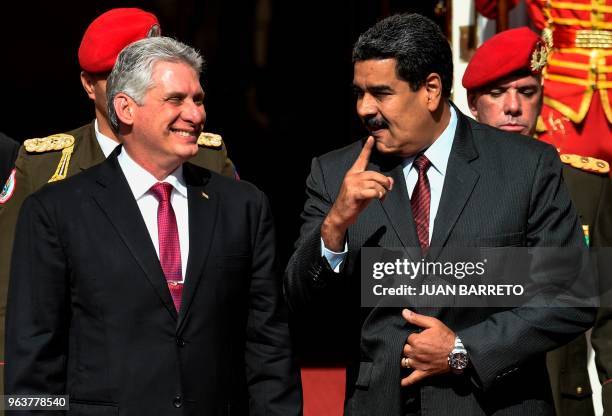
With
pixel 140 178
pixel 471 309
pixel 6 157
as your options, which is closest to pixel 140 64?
pixel 140 178

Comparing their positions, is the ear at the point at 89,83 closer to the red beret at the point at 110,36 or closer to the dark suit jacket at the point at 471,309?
the red beret at the point at 110,36

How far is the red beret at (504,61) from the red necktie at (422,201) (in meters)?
1.24

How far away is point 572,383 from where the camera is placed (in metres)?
4.46

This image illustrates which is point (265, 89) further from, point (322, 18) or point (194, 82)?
point (194, 82)

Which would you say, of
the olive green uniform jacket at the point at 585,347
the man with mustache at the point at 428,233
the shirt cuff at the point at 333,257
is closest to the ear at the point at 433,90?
the man with mustache at the point at 428,233

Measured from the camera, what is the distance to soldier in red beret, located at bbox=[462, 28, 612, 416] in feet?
14.6

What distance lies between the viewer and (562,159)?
15.3ft

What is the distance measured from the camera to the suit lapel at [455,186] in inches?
139

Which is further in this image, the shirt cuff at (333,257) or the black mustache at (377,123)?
the black mustache at (377,123)

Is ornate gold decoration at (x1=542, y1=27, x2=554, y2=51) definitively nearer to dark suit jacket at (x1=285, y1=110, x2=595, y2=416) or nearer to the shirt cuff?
dark suit jacket at (x1=285, y1=110, x2=595, y2=416)

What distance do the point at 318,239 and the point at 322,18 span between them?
4291mm

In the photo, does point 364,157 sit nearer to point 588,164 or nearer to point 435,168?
point 435,168

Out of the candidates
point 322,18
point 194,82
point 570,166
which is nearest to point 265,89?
point 322,18

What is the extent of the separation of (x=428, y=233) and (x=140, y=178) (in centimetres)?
82
